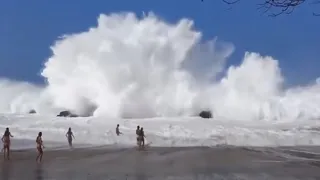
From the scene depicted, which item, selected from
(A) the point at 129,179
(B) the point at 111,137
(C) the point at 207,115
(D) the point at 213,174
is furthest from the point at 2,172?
(C) the point at 207,115

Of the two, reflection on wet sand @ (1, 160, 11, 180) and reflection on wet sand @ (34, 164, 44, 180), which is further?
reflection on wet sand @ (1, 160, 11, 180)

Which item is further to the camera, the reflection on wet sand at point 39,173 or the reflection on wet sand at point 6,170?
the reflection on wet sand at point 6,170

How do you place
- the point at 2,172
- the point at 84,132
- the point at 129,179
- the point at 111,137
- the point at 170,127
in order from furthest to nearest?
the point at 170,127
the point at 84,132
the point at 111,137
the point at 2,172
the point at 129,179

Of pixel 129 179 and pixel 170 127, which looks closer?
pixel 129 179

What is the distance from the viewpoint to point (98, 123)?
201 ft

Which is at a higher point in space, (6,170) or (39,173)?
(6,170)

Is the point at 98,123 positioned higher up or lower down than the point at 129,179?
higher up

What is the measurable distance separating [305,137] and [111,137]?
653 inches

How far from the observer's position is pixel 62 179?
16359 millimetres

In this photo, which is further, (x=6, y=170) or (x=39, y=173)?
(x=6, y=170)

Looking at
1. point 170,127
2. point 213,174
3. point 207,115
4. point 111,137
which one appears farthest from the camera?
point 207,115

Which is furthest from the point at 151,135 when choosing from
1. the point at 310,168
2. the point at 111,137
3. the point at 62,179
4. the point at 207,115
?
the point at 207,115

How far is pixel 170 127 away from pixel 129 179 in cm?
4156

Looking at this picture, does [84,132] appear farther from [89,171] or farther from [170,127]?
[89,171]
